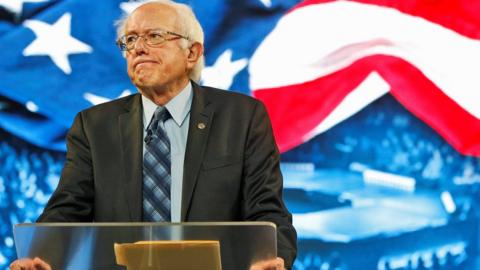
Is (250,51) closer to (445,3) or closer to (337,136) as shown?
(337,136)

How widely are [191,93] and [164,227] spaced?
817 mm

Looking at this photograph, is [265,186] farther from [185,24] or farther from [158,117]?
[185,24]

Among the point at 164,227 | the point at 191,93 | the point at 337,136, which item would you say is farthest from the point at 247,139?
the point at 337,136

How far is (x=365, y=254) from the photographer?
135 inches

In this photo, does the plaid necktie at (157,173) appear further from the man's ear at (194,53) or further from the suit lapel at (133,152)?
the man's ear at (194,53)

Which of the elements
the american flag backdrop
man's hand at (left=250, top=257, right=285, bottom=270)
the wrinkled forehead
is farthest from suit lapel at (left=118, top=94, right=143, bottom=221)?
the american flag backdrop

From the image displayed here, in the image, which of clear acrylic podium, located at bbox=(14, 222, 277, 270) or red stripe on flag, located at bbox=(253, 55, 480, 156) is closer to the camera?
clear acrylic podium, located at bbox=(14, 222, 277, 270)

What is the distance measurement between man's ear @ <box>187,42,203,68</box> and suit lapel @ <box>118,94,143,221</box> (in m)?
0.18

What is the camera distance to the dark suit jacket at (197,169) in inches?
94.4

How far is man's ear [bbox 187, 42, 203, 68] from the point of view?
2633mm

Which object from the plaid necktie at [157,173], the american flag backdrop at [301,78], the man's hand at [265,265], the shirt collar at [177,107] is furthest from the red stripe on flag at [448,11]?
the man's hand at [265,265]

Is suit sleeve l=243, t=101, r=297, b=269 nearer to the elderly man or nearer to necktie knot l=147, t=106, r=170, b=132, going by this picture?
the elderly man

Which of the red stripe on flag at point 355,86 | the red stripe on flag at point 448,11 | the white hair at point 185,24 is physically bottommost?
the red stripe on flag at point 355,86

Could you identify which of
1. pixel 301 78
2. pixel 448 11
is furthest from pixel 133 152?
pixel 448 11
